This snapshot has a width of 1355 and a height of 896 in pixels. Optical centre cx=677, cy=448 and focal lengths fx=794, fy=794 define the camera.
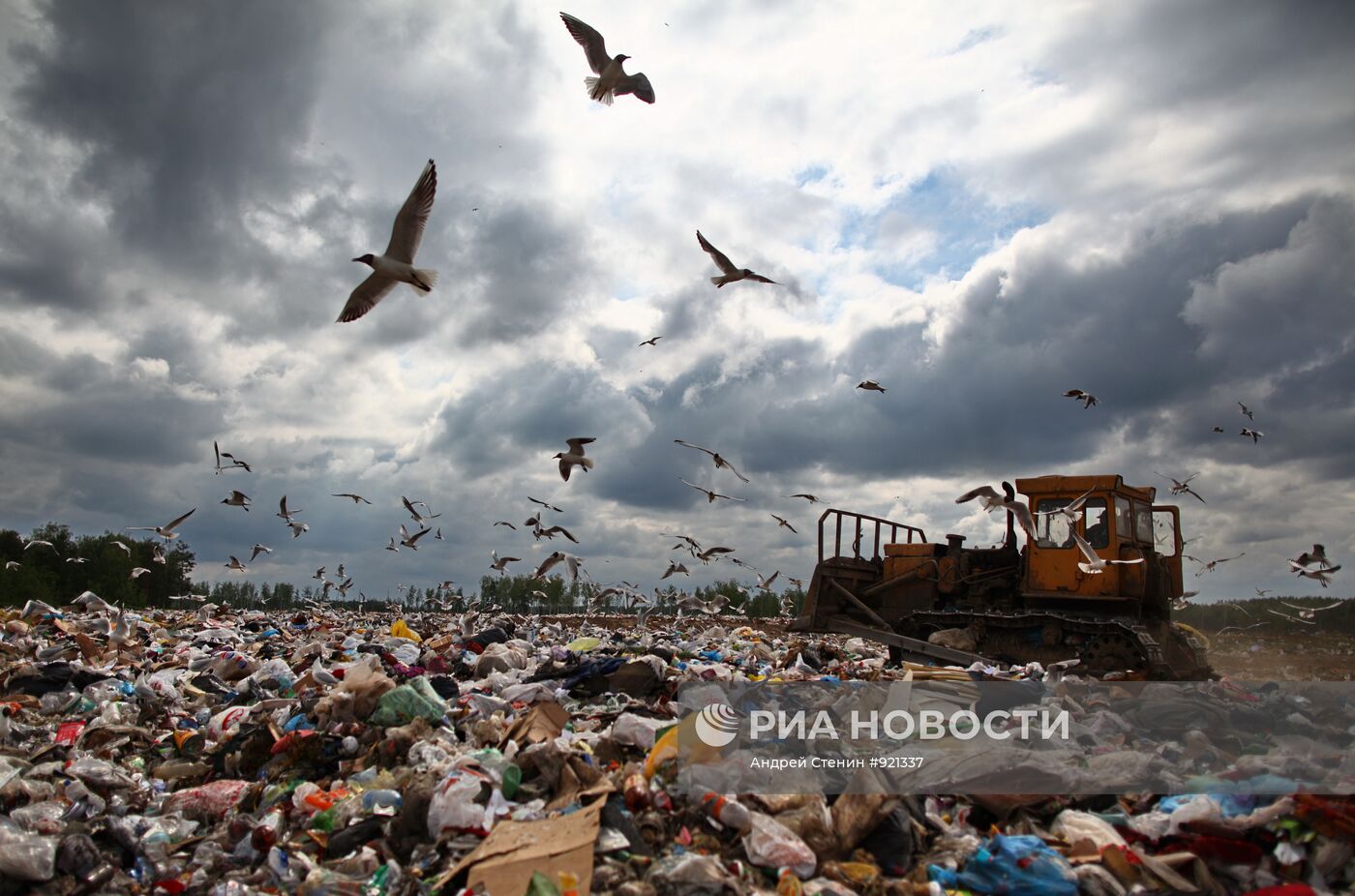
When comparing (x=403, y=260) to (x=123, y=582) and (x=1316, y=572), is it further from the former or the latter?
(x=123, y=582)

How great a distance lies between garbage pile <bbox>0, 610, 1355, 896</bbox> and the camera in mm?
3352

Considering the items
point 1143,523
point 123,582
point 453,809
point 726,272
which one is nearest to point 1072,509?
point 1143,523

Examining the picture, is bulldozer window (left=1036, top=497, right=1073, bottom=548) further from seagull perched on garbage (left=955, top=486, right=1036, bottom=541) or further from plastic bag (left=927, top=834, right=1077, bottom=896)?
plastic bag (left=927, top=834, right=1077, bottom=896)

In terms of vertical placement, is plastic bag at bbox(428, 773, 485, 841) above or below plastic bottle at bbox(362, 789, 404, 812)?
above

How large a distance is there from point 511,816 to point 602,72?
4.70 meters

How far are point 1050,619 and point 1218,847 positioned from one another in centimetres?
534

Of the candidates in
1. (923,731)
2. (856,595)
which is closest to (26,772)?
(923,731)

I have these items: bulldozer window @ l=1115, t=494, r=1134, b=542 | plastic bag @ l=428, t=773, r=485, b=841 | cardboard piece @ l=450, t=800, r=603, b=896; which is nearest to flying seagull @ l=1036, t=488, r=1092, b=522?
bulldozer window @ l=1115, t=494, r=1134, b=542

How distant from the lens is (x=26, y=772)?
4.61 m

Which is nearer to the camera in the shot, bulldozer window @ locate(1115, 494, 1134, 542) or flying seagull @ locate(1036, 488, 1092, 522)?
flying seagull @ locate(1036, 488, 1092, 522)

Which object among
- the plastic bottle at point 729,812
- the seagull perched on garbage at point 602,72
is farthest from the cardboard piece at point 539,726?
the seagull perched on garbage at point 602,72

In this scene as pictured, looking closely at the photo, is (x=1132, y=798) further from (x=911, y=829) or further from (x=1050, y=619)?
(x=1050, y=619)

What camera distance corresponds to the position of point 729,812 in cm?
374

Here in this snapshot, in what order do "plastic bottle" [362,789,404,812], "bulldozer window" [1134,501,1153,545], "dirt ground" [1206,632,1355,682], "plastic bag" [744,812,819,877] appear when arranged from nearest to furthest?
"plastic bag" [744,812,819,877] < "plastic bottle" [362,789,404,812] < "bulldozer window" [1134,501,1153,545] < "dirt ground" [1206,632,1355,682]
